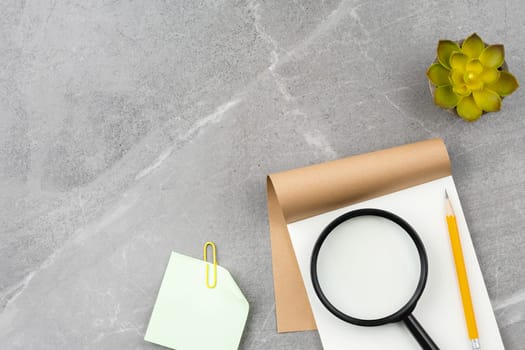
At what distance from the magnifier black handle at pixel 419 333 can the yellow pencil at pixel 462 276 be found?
61mm

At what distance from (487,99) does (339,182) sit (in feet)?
0.76

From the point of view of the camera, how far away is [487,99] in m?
0.83

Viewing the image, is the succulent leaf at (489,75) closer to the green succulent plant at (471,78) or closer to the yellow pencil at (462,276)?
the green succulent plant at (471,78)

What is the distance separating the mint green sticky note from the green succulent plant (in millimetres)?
408

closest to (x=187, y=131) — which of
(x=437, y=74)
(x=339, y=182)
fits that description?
(x=339, y=182)

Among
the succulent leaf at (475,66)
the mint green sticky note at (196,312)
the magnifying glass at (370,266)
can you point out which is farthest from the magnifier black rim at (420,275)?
the succulent leaf at (475,66)

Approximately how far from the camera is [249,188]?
36.3 inches

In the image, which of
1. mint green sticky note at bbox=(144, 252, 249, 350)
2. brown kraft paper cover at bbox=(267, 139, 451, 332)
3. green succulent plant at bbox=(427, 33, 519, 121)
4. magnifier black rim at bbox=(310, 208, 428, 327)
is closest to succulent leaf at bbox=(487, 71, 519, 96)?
green succulent plant at bbox=(427, 33, 519, 121)

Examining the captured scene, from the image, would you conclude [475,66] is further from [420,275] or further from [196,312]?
[196,312]

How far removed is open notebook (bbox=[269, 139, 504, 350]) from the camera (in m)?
0.88

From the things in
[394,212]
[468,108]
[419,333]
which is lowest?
[419,333]

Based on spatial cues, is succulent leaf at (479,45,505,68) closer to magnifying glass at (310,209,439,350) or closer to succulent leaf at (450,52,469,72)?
succulent leaf at (450,52,469,72)

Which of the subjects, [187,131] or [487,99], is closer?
[487,99]

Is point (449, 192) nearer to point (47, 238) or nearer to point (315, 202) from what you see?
point (315, 202)
